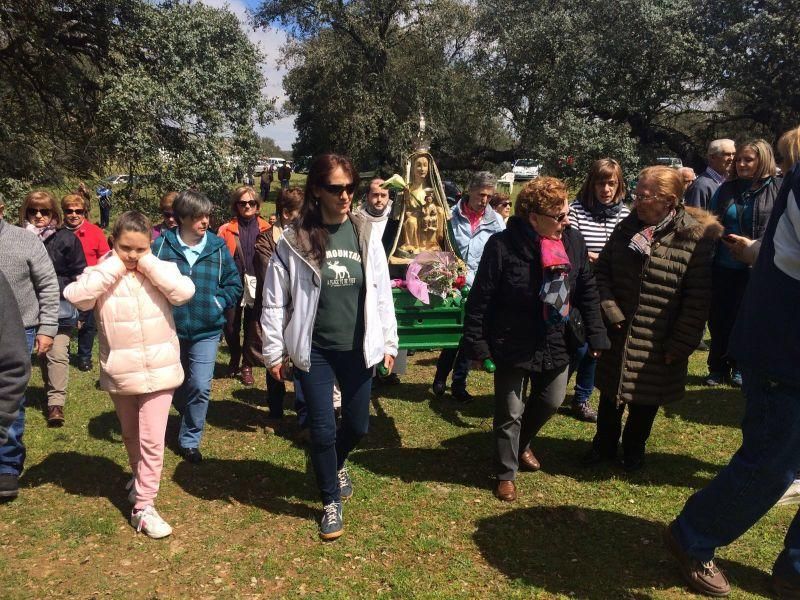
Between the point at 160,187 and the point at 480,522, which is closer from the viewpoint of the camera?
the point at 480,522

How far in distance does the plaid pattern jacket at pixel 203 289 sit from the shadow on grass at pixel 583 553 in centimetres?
239

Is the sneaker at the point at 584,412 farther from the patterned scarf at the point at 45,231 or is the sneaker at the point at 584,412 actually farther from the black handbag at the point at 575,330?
the patterned scarf at the point at 45,231

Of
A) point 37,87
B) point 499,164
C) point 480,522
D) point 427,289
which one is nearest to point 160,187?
point 37,87

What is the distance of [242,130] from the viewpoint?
9688mm

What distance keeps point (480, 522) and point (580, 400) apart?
2066 mm

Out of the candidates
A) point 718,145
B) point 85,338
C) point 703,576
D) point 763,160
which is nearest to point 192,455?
point 85,338

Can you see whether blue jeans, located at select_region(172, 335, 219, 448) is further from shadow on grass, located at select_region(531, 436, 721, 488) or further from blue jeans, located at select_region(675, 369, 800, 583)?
blue jeans, located at select_region(675, 369, 800, 583)

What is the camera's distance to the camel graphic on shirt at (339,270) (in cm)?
342

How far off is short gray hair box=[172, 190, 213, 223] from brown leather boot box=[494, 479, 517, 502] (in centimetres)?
288

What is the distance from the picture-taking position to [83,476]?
443 cm

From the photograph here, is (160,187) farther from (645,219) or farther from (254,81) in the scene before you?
(645,219)

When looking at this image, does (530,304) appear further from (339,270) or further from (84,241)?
(84,241)

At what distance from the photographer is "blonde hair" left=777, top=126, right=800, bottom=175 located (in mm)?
2922

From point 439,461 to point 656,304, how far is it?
1971 mm
